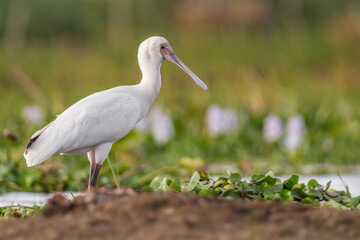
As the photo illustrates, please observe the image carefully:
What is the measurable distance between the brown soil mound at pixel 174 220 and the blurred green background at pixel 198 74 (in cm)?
203

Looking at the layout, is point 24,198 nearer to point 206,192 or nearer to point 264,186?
point 206,192

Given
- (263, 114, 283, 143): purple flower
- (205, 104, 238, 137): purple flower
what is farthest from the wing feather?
(205, 104, 238, 137): purple flower

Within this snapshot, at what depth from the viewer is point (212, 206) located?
274 cm

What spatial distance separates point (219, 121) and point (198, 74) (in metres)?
5.92

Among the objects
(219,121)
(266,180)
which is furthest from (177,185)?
(219,121)

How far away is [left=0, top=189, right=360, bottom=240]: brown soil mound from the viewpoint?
8.18 feet

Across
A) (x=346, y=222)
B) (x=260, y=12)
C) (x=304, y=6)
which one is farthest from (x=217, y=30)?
(x=346, y=222)

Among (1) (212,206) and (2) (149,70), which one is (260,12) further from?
(1) (212,206)

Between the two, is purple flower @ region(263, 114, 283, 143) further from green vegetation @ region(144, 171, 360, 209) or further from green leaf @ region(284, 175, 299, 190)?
green leaf @ region(284, 175, 299, 190)

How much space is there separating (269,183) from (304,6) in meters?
18.7

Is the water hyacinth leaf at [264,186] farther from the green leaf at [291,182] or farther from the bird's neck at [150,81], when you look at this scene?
the bird's neck at [150,81]

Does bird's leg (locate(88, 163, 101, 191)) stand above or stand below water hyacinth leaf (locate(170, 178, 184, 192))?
above

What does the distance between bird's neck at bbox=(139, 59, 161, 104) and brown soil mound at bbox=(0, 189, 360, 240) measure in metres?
1.25

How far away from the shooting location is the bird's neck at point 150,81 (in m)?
4.09
